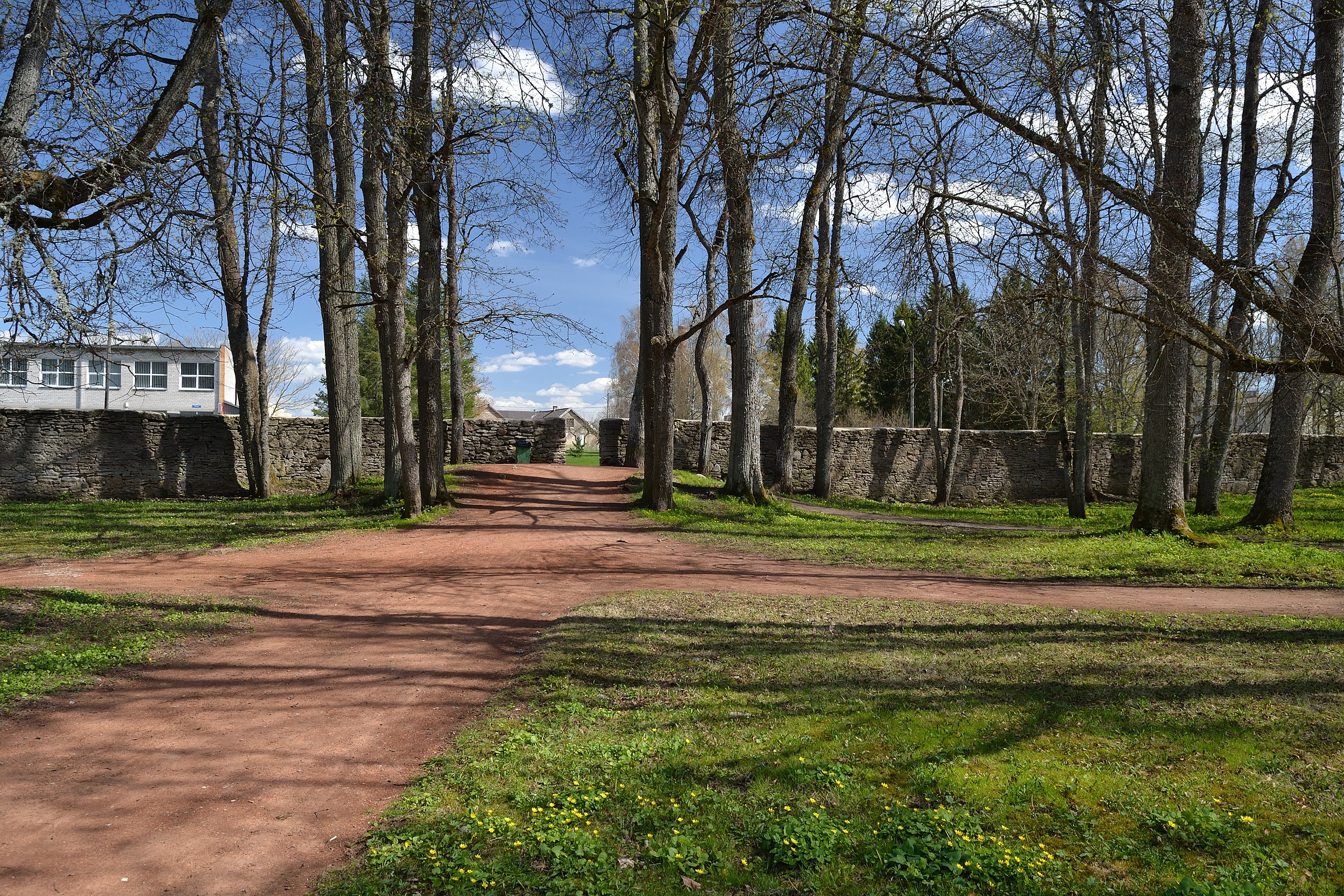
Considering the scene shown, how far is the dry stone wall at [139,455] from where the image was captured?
1673 centimetres

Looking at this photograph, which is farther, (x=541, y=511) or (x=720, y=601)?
(x=541, y=511)

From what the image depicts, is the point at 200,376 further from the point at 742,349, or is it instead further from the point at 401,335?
the point at 742,349

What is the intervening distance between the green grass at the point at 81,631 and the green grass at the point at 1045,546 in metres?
6.76

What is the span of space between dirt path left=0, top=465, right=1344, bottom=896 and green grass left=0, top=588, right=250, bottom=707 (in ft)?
0.97

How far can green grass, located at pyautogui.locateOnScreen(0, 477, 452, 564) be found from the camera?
10.1 m

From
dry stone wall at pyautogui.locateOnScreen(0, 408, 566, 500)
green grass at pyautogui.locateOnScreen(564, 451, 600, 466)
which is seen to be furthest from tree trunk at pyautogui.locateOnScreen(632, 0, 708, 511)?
green grass at pyautogui.locateOnScreen(564, 451, 600, 466)

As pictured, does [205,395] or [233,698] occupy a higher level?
[205,395]

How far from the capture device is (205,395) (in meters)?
37.4

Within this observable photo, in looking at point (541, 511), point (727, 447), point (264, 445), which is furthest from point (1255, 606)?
point (264, 445)

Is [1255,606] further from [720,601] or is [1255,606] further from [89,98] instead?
[89,98]

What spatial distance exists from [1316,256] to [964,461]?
583 inches

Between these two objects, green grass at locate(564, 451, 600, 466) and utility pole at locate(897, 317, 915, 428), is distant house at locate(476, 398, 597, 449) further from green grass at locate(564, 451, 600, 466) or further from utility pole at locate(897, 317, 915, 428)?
utility pole at locate(897, 317, 915, 428)

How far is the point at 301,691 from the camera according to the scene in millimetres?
5016

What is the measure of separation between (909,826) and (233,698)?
13.4ft
